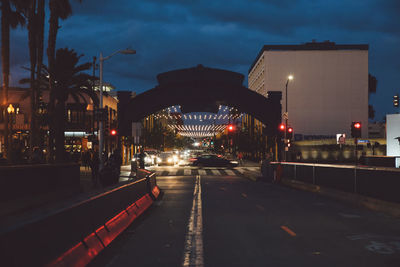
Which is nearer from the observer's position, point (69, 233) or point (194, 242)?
point (69, 233)

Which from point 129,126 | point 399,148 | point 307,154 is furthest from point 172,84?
A: point 307,154

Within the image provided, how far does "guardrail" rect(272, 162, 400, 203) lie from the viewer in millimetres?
15227

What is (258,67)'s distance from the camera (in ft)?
A: 358

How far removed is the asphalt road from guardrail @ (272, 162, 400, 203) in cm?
87

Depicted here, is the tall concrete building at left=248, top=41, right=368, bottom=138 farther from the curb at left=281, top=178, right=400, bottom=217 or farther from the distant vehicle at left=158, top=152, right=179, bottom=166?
the curb at left=281, top=178, right=400, bottom=217

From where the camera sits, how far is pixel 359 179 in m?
17.9

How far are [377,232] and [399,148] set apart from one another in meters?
33.4

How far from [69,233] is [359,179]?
13145mm

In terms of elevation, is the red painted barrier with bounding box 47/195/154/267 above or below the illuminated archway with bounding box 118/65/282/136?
below

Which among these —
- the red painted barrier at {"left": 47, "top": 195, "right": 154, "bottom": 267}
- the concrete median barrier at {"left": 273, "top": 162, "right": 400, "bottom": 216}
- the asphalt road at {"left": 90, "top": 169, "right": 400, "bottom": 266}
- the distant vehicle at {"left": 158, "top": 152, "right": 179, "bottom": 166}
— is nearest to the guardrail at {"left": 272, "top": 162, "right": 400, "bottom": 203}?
the concrete median barrier at {"left": 273, "top": 162, "right": 400, "bottom": 216}

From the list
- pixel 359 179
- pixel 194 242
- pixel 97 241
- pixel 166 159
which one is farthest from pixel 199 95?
pixel 97 241

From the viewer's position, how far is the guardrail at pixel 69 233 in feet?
17.5

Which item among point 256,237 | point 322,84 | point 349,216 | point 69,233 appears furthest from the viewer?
point 322,84

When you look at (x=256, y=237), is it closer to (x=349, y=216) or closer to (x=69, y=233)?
(x=69, y=233)
